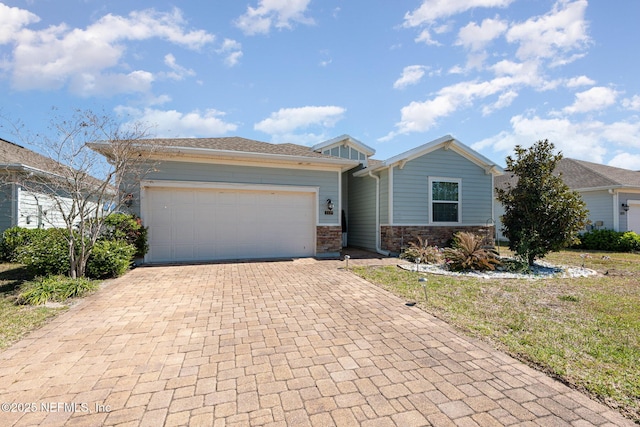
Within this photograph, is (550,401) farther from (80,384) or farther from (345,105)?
(345,105)

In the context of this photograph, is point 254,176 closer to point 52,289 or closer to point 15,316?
point 52,289

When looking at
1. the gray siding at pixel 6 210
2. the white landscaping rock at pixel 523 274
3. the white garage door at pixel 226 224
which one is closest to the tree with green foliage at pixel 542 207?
the white landscaping rock at pixel 523 274

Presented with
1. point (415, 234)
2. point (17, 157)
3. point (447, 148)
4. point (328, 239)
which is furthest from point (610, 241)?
point (17, 157)

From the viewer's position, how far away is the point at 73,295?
518cm

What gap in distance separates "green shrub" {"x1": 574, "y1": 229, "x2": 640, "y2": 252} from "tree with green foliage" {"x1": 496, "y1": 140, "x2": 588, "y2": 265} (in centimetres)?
708

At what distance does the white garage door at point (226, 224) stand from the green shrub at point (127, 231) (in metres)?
0.48

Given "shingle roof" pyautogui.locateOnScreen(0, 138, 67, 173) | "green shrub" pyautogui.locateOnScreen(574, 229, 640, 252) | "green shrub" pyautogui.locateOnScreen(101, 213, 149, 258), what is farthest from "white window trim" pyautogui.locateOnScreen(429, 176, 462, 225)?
"shingle roof" pyautogui.locateOnScreen(0, 138, 67, 173)

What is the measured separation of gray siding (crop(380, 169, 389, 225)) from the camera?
34.4 feet

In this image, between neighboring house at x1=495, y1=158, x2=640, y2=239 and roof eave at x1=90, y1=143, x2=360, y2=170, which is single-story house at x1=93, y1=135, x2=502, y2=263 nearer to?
roof eave at x1=90, y1=143, x2=360, y2=170

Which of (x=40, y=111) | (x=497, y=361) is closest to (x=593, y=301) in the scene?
(x=497, y=361)

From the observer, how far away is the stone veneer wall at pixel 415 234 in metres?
10.3

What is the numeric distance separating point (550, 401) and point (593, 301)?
13.0 ft

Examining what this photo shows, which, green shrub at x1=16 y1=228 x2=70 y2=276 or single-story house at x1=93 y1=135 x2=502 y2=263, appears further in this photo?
single-story house at x1=93 y1=135 x2=502 y2=263

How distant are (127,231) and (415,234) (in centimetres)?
889
